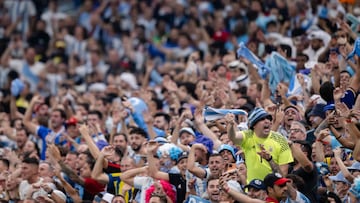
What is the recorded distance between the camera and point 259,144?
13555 millimetres

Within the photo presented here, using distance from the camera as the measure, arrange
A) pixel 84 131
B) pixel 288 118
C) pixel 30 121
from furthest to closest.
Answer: pixel 30 121, pixel 84 131, pixel 288 118

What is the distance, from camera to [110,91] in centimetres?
2175

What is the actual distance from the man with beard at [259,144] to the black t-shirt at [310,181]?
29 centimetres

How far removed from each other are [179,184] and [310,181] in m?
1.98

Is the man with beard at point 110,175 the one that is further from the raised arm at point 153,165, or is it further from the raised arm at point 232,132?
the raised arm at point 232,132

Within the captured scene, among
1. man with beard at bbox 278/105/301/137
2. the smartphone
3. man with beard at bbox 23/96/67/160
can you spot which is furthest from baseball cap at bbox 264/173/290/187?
man with beard at bbox 23/96/67/160

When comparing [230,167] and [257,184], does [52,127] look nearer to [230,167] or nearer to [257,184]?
[230,167]

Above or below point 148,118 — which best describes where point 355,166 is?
below

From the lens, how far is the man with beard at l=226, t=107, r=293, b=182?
1355cm

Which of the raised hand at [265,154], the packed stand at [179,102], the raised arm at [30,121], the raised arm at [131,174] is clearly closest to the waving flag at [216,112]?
the packed stand at [179,102]

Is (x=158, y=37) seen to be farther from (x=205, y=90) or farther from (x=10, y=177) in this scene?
(x=10, y=177)

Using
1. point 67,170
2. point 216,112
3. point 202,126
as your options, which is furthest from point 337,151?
point 67,170

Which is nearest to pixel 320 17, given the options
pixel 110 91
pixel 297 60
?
pixel 297 60

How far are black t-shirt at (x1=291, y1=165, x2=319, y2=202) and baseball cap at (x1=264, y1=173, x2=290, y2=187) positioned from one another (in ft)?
1.98
